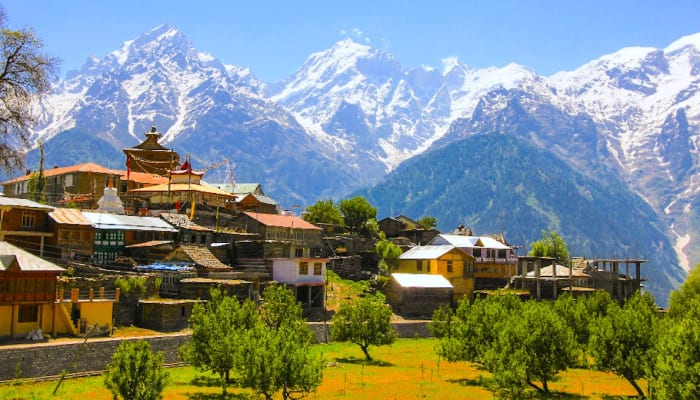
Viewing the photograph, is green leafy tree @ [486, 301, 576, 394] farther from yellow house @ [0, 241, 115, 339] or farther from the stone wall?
yellow house @ [0, 241, 115, 339]

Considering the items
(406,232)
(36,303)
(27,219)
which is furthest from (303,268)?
(406,232)

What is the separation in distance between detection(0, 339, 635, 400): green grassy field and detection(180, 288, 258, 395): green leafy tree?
168cm

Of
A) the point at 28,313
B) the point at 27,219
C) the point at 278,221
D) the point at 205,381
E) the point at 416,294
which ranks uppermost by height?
the point at 278,221

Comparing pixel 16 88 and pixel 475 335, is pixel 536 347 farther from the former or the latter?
pixel 16 88

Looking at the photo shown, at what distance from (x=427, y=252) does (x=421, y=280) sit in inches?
431

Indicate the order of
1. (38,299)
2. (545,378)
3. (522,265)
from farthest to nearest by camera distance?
(522,265) < (545,378) < (38,299)

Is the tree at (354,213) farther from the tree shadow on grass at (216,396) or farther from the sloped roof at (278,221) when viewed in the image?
the tree shadow on grass at (216,396)

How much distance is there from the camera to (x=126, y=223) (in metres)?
78.5

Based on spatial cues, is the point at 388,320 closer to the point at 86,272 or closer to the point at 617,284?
the point at 86,272

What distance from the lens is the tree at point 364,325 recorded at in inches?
2867

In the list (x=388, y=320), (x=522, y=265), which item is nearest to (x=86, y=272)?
(x=388, y=320)

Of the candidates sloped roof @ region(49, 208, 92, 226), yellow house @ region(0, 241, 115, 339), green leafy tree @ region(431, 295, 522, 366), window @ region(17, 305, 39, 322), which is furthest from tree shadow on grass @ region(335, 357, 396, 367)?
sloped roof @ region(49, 208, 92, 226)

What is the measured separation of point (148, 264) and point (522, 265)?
54.6 meters

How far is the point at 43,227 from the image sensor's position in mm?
72375
